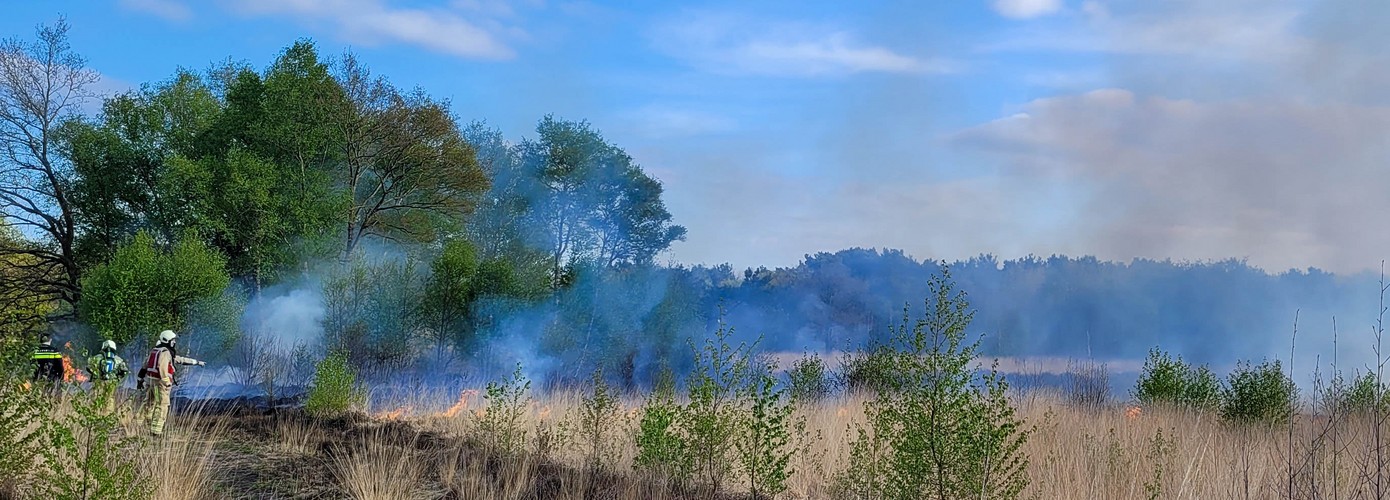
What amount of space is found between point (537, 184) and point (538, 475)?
94.8 ft

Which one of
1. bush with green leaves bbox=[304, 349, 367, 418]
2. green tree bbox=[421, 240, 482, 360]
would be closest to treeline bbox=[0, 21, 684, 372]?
green tree bbox=[421, 240, 482, 360]

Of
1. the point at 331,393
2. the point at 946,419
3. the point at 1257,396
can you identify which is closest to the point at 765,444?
the point at 946,419

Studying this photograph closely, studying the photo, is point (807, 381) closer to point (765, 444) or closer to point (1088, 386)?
point (1088, 386)

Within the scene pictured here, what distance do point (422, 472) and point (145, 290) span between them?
55.9 feet

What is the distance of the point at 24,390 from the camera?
691 centimetres

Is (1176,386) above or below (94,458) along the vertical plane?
above

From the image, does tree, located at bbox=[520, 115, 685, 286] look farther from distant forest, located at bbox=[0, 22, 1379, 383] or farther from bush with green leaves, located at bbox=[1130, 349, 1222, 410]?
bush with green leaves, located at bbox=[1130, 349, 1222, 410]

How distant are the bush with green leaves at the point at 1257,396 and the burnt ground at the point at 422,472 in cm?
887

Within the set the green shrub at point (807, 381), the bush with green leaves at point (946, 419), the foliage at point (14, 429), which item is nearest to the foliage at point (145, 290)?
the green shrub at point (807, 381)

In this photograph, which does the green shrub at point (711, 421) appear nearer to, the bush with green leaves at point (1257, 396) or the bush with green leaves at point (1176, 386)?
the bush with green leaves at point (1257, 396)

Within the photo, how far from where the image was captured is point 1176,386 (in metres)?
14.1

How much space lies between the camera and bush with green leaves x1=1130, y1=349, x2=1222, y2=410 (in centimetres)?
1372

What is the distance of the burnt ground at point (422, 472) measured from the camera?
808 cm

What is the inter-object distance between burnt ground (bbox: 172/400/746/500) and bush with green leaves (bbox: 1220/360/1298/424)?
8.87 metres
